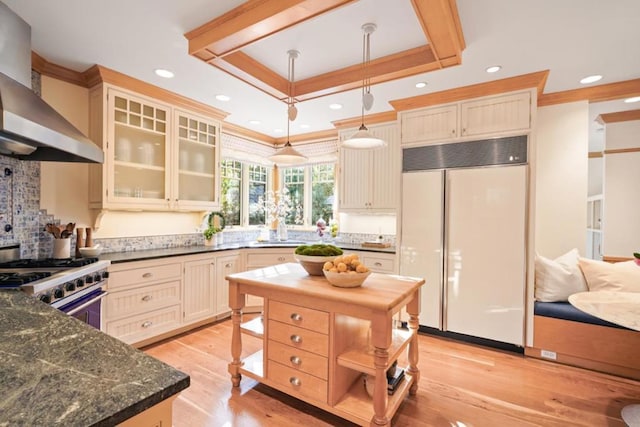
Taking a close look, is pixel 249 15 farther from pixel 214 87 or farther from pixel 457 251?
pixel 457 251

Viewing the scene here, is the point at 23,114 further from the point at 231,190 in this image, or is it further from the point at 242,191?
the point at 242,191

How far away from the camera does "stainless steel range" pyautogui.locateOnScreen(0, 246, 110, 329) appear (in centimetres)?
171

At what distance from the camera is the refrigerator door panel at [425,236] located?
3.13 meters

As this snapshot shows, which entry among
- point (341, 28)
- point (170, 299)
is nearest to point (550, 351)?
point (341, 28)

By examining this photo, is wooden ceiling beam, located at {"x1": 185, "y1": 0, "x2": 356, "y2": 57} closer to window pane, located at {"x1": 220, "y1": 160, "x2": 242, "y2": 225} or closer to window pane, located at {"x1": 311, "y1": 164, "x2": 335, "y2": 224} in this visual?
window pane, located at {"x1": 220, "y1": 160, "x2": 242, "y2": 225}

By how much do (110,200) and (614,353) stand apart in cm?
444

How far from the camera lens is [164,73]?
269 cm

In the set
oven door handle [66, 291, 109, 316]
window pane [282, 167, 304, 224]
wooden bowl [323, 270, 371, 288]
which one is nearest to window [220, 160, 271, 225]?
window pane [282, 167, 304, 224]

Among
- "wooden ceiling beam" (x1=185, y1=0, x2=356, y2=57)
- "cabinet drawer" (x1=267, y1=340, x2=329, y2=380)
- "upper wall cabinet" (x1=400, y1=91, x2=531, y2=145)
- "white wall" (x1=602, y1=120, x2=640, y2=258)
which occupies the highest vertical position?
"wooden ceiling beam" (x1=185, y1=0, x2=356, y2=57)

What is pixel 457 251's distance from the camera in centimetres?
303

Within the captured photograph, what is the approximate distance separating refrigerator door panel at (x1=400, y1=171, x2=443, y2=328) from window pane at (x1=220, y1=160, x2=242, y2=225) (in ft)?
8.09

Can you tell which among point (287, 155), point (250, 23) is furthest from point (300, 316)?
point (250, 23)

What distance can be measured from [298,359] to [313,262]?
0.63 metres

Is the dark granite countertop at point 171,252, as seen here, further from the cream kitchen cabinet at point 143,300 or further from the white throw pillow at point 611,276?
the white throw pillow at point 611,276
